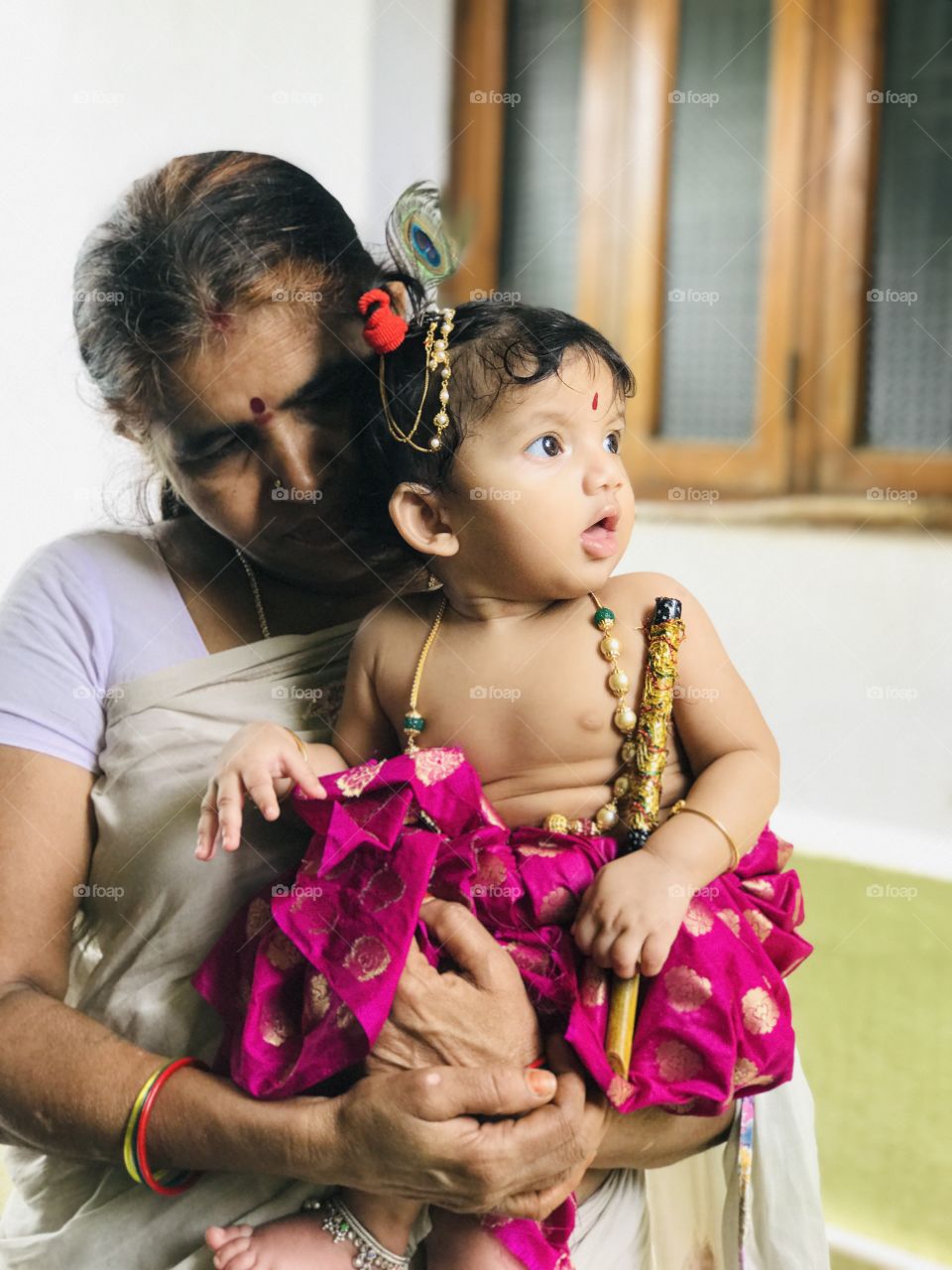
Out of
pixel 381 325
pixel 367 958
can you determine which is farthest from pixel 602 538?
pixel 367 958

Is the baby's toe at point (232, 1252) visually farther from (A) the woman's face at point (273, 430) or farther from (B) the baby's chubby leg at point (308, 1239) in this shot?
(A) the woman's face at point (273, 430)

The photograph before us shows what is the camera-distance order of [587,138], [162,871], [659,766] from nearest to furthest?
1. [659,766]
2. [162,871]
3. [587,138]

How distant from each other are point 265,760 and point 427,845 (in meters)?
0.15

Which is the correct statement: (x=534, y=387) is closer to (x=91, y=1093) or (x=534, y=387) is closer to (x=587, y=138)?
(x=91, y=1093)

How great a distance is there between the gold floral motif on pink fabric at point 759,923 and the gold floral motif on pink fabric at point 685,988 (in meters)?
0.11

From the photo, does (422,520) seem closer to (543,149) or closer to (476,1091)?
(476,1091)

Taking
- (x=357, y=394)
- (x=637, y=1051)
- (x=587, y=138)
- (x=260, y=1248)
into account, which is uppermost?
(x=587, y=138)

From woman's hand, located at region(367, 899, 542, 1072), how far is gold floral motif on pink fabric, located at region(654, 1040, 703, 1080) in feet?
0.34

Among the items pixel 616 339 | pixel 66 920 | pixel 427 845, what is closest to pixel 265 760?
pixel 427 845

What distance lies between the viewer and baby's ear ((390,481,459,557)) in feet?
3.67

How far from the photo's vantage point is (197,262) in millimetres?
1219

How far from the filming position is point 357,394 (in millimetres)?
1223

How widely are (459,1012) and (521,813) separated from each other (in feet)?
0.56

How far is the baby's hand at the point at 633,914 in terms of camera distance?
97 centimetres
